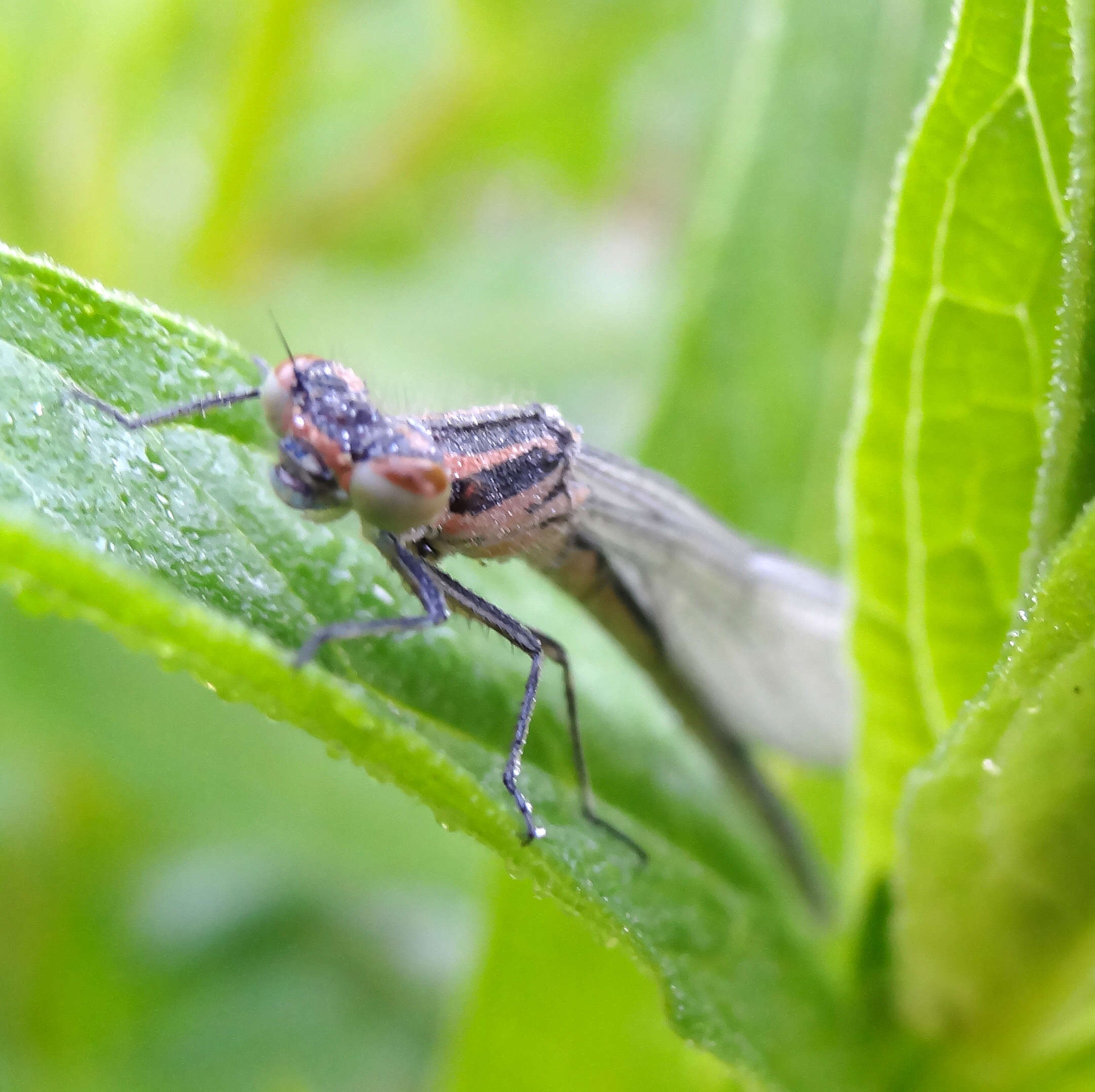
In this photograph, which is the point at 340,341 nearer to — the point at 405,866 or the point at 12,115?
the point at 12,115

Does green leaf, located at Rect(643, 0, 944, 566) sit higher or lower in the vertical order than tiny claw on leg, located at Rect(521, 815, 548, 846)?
higher

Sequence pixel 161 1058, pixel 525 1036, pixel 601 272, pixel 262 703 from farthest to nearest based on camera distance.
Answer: pixel 601 272
pixel 161 1058
pixel 525 1036
pixel 262 703

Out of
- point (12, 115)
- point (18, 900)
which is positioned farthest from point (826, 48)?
point (18, 900)

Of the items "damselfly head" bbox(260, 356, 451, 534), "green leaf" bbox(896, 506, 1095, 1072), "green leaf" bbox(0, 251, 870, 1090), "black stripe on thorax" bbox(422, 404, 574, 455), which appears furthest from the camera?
"black stripe on thorax" bbox(422, 404, 574, 455)

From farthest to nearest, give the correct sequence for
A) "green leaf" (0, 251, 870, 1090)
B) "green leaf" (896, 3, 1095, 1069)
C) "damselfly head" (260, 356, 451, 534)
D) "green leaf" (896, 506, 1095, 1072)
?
"damselfly head" (260, 356, 451, 534), "green leaf" (896, 506, 1095, 1072), "green leaf" (896, 3, 1095, 1069), "green leaf" (0, 251, 870, 1090)

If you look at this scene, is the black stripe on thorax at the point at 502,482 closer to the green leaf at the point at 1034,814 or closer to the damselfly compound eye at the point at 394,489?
the damselfly compound eye at the point at 394,489

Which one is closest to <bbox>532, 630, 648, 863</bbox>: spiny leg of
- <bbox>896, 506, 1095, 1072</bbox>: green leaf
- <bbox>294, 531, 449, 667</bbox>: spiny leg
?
<bbox>294, 531, 449, 667</bbox>: spiny leg

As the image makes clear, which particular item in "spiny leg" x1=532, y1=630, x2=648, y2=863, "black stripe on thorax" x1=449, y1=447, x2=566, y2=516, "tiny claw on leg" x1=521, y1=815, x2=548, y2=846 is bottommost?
"spiny leg" x1=532, y1=630, x2=648, y2=863

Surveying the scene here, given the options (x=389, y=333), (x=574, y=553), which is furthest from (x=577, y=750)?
(x=389, y=333)

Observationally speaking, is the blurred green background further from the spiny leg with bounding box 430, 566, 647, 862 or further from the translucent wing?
the spiny leg with bounding box 430, 566, 647, 862
